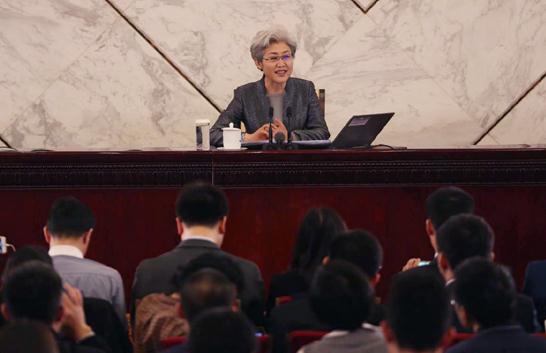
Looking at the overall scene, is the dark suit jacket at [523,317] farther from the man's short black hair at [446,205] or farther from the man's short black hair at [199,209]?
the man's short black hair at [199,209]

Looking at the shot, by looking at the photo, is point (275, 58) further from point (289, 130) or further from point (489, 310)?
point (489, 310)

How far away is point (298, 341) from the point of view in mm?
3262

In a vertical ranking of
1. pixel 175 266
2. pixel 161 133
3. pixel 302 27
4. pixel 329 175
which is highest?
pixel 302 27

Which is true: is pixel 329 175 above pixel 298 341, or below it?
above

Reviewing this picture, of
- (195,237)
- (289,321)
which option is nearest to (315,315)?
(289,321)

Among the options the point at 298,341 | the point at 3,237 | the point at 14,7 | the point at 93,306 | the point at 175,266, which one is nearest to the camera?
the point at 298,341

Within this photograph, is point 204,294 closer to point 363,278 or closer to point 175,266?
point 363,278

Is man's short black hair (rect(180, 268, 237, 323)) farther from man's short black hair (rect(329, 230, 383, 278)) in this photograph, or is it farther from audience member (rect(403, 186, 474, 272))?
audience member (rect(403, 186, 474, 272))

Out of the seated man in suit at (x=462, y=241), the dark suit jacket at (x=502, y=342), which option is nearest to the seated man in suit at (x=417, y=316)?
the dark suit jacket at (x=502, y=342)

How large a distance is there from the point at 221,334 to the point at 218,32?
543cm

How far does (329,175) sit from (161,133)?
94.0 inches

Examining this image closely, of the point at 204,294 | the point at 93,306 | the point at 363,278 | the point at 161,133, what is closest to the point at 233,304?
the point at 204,294

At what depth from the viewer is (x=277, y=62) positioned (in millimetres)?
6629

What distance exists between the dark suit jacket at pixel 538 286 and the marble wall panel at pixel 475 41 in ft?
12.2
